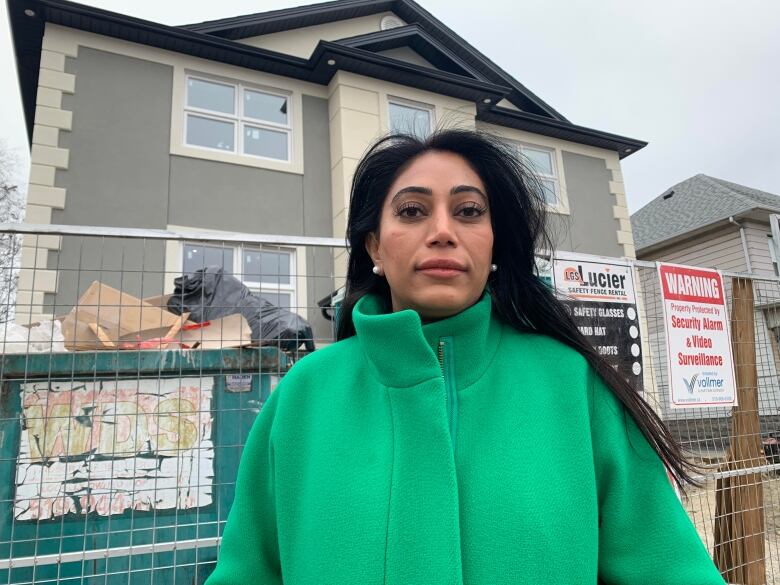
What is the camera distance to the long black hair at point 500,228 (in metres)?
1.41

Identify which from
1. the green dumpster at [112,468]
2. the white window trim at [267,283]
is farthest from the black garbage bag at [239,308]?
the green dumpster at [112,468]

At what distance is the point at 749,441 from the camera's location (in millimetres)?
3586

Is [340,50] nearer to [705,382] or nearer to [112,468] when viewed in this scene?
[705,382]

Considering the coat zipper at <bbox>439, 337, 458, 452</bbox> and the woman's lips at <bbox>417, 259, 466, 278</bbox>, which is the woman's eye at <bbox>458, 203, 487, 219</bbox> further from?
the coat zipper at <bbox>439, 337, 458, 452</bbox>

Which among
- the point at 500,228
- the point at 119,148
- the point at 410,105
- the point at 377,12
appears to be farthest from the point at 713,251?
the point at 500,228

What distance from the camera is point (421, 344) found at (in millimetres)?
1211

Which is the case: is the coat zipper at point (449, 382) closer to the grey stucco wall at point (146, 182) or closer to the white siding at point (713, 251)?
the grey stucco wall at point (146, 182)

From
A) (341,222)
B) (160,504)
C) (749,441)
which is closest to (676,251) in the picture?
(341,222)

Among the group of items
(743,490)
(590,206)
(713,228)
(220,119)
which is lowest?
(743,490)

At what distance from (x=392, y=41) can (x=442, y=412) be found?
11482mm

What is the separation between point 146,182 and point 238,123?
205cm

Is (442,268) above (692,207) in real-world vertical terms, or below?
below

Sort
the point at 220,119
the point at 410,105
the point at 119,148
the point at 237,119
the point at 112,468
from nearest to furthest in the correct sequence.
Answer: the point at 112,468
the point at 119,148
the point at 220,119
the point at 237,119
the point at 410,105

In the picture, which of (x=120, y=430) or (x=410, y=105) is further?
(x=410, y=105)
